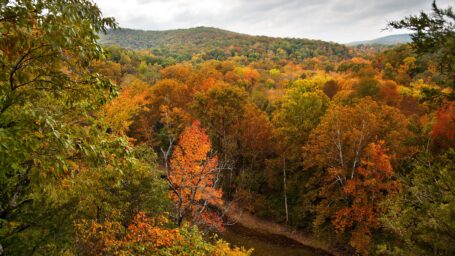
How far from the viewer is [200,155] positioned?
2527 cm

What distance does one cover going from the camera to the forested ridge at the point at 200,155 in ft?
16.2

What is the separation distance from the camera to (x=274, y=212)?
30.0 metres

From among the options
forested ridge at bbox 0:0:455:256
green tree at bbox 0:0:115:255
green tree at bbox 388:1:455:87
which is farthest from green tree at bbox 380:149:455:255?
green tree at bbox 0:0:115:255

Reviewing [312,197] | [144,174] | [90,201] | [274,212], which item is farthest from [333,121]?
[90,201]

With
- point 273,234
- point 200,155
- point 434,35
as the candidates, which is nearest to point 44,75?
point 434,35

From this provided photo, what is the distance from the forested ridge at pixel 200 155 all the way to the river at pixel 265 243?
150 cm

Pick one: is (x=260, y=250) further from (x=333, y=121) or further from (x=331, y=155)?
(x=333, y=121)

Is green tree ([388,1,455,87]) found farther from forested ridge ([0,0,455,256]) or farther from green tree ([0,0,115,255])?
green tree ([0,0,115,255])

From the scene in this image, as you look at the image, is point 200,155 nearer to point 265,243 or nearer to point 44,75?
point 265,243

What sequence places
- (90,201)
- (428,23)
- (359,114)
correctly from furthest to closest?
(359,114) < (90,201) < (428,23)

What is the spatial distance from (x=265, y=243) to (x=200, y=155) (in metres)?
9.15

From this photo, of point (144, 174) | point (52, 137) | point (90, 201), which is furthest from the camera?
point (144, 174)

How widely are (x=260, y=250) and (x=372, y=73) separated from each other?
106ft

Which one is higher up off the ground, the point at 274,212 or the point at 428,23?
the point at 428,23
